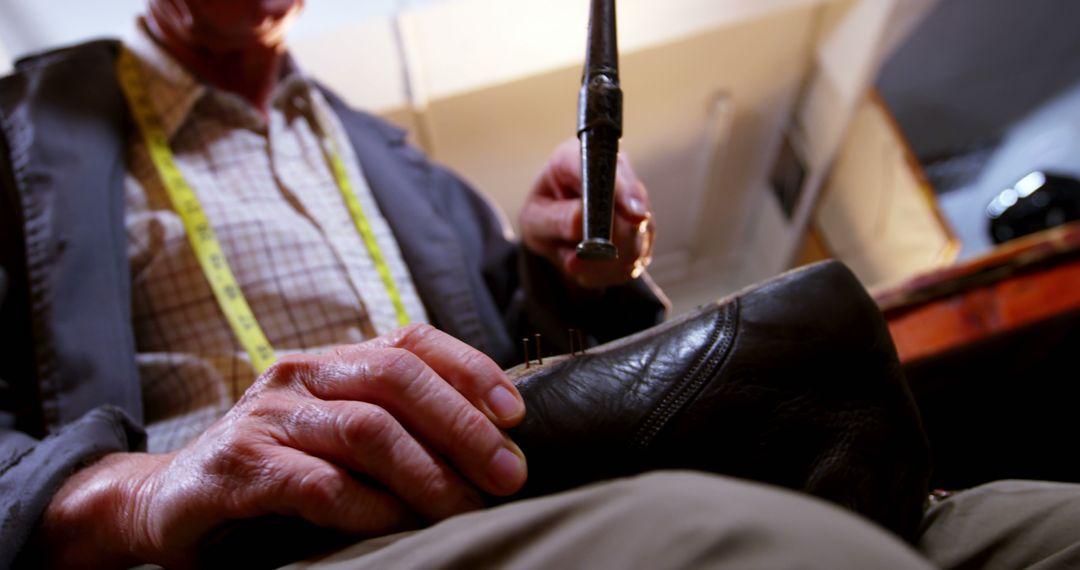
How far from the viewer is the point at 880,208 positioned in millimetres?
1673

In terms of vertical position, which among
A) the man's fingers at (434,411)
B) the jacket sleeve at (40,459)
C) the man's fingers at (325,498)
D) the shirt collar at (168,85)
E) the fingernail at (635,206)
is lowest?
the jacket sleeve at (40,459)

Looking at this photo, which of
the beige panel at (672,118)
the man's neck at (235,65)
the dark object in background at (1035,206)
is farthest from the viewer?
the dark object in background at (1035,206)

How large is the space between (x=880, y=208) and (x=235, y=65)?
1.50 meters

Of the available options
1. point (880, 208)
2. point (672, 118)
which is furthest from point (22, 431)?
point (880, 208)

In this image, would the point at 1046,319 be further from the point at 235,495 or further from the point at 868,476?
the point at 235,495

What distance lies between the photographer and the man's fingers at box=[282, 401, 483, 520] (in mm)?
375

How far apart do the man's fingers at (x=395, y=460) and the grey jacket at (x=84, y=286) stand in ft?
0.39

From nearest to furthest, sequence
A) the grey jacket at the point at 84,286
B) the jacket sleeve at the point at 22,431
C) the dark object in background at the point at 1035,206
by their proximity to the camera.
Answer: the jacket sleeve at the point at 22,431 → the grey jacket at the point at 84,286 → the dark object in background at the point at 1035,206

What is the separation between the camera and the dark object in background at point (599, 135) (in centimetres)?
44

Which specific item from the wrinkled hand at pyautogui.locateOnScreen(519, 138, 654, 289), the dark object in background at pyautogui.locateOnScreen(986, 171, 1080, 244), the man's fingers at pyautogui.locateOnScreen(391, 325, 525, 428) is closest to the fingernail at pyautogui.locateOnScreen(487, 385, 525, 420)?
the man's fingers at pyautogui.locateOnScreen(391, 325, 525, 428)

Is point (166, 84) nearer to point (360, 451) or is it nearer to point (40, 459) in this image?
point (40, 459)

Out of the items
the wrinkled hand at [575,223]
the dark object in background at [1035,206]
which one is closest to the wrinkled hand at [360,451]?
the wrinkled hand at [575,223]

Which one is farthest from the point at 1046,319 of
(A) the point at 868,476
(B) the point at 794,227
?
(A) the point at 868,476

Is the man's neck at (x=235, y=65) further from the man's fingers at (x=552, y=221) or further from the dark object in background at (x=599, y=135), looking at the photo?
the dark object in background at (x=599, y=135)
